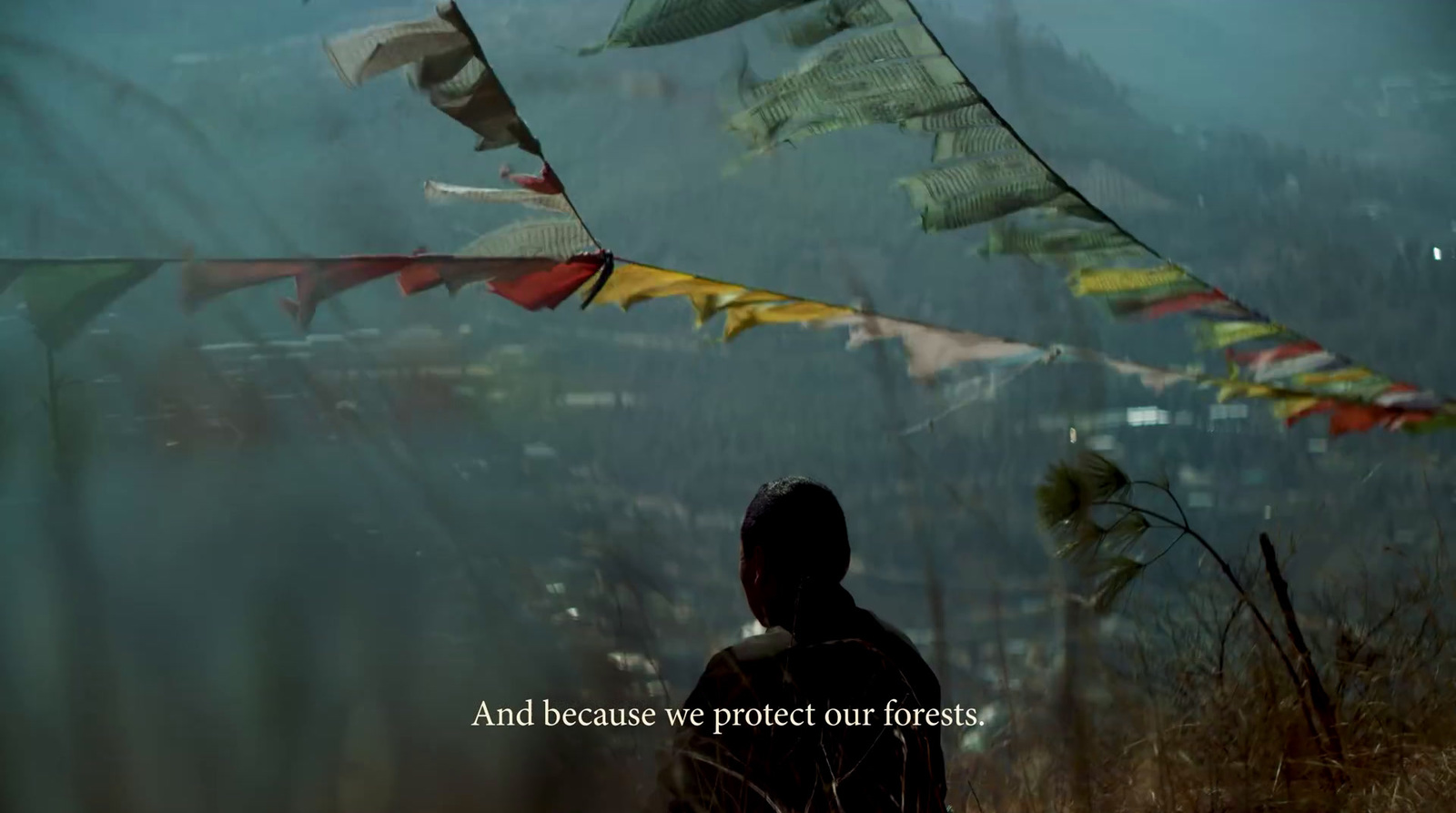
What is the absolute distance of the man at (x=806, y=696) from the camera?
1.06 m

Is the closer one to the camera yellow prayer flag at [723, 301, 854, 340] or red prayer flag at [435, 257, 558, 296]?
red prayer flag at [435, 257, 558, 296]

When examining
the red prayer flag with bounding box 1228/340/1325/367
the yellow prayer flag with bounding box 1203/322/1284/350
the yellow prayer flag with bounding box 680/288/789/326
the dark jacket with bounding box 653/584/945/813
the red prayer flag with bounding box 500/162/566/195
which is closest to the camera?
the dark jacket with bounding box 653/584/945/813

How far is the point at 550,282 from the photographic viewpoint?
1.44m

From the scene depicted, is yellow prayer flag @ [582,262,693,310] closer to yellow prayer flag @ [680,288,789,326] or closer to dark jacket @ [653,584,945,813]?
yellow prayer flag @ [680,288,789,326]

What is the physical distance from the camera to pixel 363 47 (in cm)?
123

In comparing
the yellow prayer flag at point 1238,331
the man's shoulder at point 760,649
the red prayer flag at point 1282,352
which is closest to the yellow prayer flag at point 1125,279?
the yellow prayer flag at point 1238,331

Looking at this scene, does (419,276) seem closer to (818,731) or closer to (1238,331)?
(818,731)

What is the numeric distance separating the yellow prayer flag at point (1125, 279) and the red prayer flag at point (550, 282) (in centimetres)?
80

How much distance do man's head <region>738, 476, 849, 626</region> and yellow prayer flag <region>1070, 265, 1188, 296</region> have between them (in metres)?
0.85

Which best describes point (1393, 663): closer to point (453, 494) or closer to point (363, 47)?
point (453, 494)

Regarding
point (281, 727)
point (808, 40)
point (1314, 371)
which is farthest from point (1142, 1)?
point (281, 727)

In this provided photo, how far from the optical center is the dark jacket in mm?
1057

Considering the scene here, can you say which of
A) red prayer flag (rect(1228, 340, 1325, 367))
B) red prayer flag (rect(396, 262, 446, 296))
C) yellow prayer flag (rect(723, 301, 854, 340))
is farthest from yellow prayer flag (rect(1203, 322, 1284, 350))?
red prayer flag (rect(396, 262, 446, 296))

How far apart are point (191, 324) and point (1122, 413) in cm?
178
